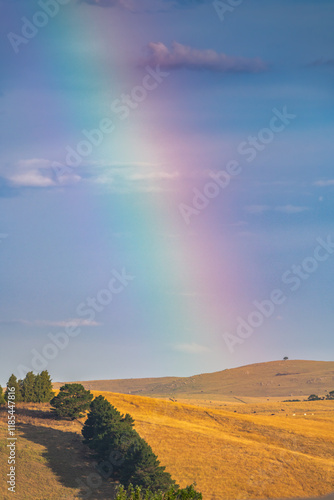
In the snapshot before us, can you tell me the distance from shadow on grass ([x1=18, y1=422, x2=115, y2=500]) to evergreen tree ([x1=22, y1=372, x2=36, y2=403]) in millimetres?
8591

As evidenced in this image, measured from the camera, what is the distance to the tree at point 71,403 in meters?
74.6

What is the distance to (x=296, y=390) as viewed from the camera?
636 ft

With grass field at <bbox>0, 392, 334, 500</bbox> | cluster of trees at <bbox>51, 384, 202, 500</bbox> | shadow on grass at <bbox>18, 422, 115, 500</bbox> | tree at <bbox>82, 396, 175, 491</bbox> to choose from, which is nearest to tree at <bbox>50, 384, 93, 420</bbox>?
cluster of trees at <bbox>51, 384, 202, 500</bbox>

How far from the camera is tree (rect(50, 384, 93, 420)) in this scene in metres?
74.6

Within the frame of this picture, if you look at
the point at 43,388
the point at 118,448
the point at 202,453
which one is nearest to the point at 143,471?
the point at 118,448

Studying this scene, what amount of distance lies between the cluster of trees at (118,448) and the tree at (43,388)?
20.2ft

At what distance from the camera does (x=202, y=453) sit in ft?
231

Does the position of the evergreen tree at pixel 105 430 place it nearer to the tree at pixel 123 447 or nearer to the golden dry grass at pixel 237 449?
the tree at pixel 123 447

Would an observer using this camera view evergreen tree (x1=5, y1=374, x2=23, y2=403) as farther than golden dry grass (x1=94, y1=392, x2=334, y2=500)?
Yes

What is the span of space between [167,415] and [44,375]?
18079 mm

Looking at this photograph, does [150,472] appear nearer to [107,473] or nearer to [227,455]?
[107,473]

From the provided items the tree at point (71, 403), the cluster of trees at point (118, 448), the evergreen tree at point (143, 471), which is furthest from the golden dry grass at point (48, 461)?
the evergreen tree at point (143, 471)

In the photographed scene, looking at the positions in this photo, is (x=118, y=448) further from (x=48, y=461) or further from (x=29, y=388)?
(x=29, y=388)

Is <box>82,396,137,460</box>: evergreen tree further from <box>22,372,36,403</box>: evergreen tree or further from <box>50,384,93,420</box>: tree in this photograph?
<box>22,372,36,403</box>: evergreen tree
